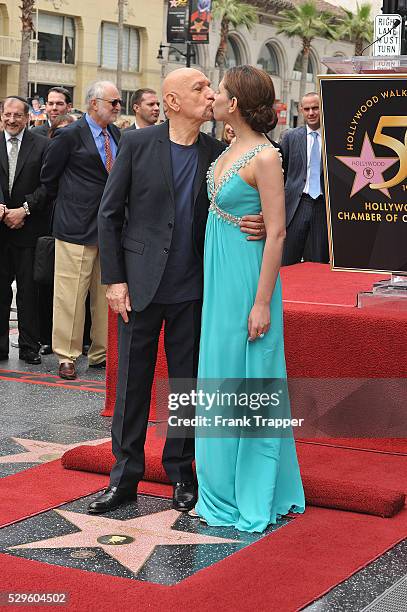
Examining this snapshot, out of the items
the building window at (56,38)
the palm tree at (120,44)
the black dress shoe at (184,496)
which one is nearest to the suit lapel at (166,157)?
the black dress shoe at (184,496)

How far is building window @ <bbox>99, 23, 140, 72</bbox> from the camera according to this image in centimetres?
4859

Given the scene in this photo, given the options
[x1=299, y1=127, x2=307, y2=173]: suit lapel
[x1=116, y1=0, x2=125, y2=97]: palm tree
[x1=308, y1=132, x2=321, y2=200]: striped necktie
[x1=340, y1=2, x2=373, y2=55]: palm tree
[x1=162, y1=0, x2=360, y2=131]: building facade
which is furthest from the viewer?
[x1=340, y1=2, x2=373, y2=55]: palm tree

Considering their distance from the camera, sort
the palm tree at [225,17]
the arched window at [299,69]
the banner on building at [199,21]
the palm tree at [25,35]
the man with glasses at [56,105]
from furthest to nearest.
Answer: the arched window at [299,69]
the palm tree at [225,17]
the banner on building at [199,21]
the palm tree at [25,35]
the man with glasses at [56,105]

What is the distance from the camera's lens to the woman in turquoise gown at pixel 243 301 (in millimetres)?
4809

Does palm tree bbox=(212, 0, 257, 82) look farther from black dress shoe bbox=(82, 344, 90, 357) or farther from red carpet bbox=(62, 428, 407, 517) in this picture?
red carpet bbox=(62, 428, 407, 517)

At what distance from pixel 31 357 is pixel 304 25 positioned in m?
55.3

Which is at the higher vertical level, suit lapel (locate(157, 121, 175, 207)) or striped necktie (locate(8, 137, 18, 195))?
suit lapel (locate(157, 121, 175, 207))

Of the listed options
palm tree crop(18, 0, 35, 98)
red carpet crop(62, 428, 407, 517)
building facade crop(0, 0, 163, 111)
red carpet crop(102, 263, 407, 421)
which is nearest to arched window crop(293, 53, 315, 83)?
building facade crop(0, 0, 163, 111)

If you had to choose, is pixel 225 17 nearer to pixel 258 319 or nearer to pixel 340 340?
pixel 340 340

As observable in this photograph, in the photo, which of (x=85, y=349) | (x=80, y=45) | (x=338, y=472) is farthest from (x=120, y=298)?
(x=80, y=45)

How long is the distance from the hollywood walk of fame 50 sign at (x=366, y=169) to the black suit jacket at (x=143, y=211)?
1.55 m

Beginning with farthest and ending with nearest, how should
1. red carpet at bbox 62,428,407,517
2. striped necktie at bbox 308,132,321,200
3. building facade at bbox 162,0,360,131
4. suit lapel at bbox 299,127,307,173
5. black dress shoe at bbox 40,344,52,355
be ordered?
building facade at bbox 162,0,360,131 → black dress shoe at bbox 40,344,52,355 → suit lapel at bbox 299,127,307,173 → striped necktie at bbox 308,132,321,200 → red carpet at bbox 62,428,407,517

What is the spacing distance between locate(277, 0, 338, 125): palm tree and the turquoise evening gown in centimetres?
5678

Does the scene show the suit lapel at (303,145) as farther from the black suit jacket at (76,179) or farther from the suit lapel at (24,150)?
the suit lapel at (24,150)
